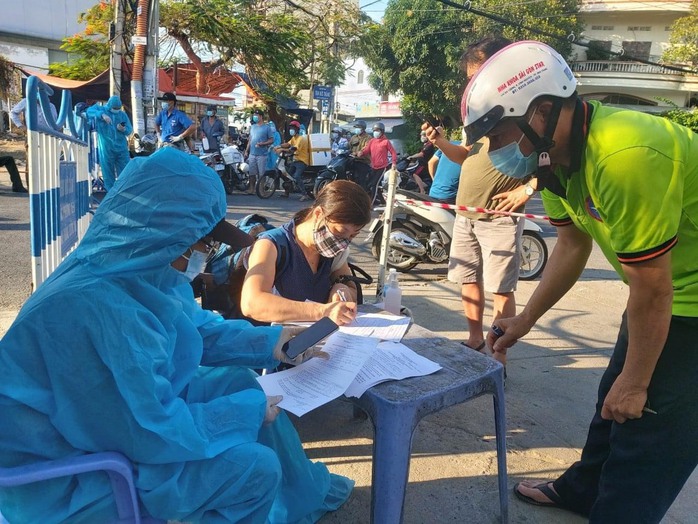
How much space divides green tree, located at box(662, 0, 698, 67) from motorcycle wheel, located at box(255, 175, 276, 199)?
76.0ft

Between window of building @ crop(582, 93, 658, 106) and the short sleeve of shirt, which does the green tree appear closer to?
window of building @ crop(582, 93, 658, 106)

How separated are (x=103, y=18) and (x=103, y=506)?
20.4m

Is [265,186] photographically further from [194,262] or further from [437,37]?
[437,37]

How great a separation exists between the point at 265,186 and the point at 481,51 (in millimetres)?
8845

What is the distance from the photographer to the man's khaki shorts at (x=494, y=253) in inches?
123

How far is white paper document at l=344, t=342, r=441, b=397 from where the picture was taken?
1683 mm

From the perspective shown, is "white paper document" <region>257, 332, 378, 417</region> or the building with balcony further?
the building with balcony

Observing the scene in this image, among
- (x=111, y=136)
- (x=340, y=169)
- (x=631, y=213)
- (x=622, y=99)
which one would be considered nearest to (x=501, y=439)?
(x=631, y=213)

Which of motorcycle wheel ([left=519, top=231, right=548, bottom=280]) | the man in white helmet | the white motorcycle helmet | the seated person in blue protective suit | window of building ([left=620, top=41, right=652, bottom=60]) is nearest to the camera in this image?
the man in white helmet

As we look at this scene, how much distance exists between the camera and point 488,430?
2.78m

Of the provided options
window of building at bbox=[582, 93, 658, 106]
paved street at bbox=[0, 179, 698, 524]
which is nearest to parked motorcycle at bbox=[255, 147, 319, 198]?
paved street at bbox=[0, 179, 698, 524]

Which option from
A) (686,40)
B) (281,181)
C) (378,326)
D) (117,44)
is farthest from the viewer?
(686,40)

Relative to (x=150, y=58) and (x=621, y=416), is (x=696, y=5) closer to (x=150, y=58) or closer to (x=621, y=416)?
(x=150, y=58)

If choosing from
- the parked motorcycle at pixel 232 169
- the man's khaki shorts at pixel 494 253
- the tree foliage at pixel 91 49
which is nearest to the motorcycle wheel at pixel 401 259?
the man's khaki shorts at pixel 494 253
